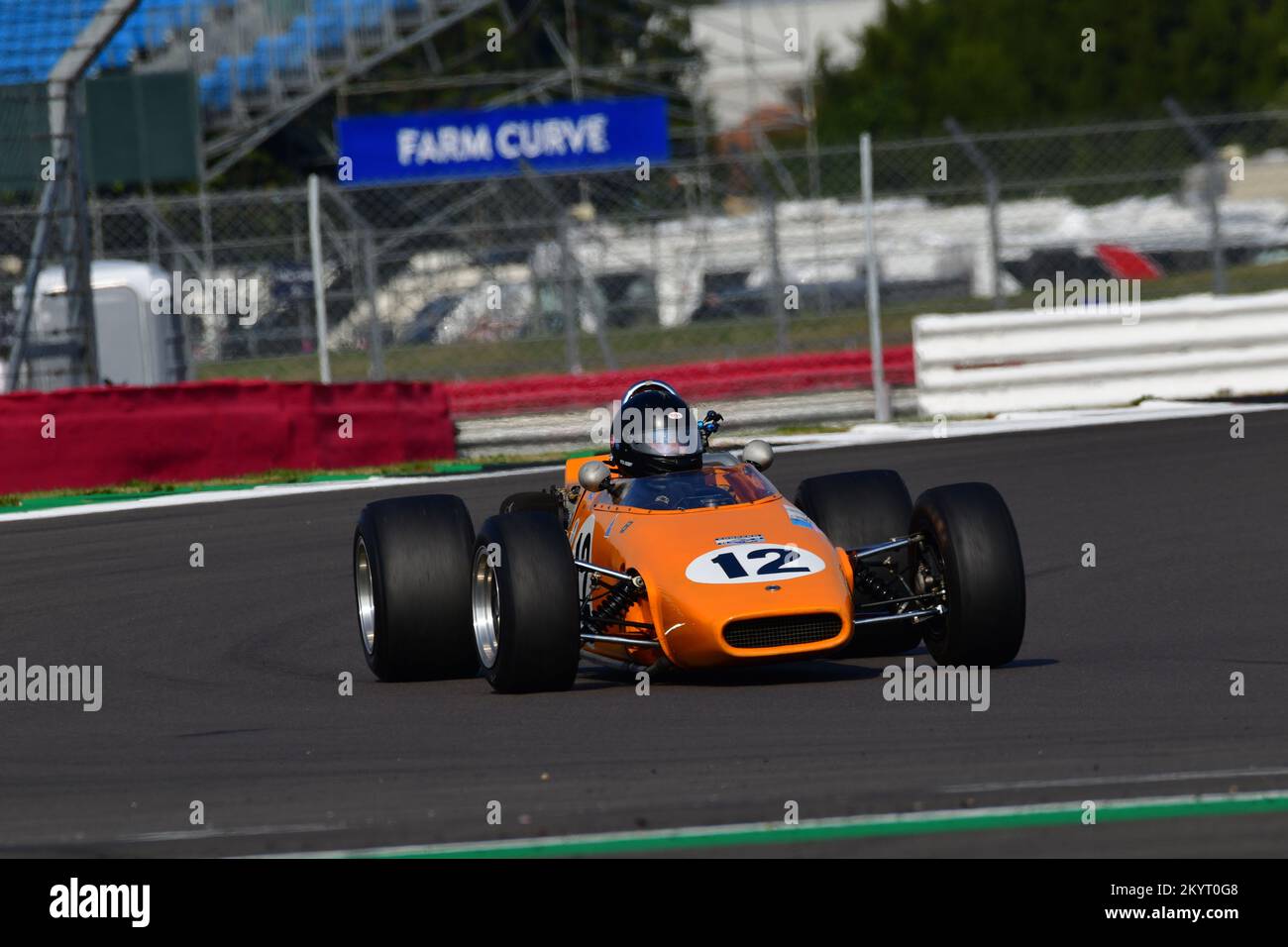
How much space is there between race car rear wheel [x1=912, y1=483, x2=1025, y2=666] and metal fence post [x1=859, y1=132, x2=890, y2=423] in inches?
413

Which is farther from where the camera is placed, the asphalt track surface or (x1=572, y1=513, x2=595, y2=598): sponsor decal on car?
(x1=572, y1=513, x2=595, y2=598): sponsor decal on car

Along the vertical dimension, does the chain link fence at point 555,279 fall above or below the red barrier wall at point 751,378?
above

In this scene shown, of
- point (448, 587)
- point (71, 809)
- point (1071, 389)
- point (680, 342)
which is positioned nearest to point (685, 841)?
point (71, 809)

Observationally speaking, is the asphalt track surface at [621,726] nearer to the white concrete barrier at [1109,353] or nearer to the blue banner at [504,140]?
the white concrete barrier at [1109,353]

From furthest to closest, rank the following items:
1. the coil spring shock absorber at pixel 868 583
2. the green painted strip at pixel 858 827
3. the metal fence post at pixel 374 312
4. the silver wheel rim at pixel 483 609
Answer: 1. the metal fence post at pixel 374 312
2. the coil spring shock absorber at pixel 868 583
3. the silver wheel rim at pixel 483 609
4. the green painted strip at pixel 858 827

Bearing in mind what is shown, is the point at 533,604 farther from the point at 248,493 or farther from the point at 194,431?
the point at 194,431

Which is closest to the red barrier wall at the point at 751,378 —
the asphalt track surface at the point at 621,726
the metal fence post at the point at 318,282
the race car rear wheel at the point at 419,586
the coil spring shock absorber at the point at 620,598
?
the metal fence post at the point at 318,282

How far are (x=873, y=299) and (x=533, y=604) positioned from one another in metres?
11.3

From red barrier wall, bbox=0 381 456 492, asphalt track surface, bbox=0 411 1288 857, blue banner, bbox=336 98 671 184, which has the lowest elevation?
asphalt track surface, bbox=0 411 1288 857

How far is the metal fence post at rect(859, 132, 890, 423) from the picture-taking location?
61.8 ft

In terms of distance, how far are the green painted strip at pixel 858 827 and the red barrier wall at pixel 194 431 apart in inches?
434

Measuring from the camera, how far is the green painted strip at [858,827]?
568cm

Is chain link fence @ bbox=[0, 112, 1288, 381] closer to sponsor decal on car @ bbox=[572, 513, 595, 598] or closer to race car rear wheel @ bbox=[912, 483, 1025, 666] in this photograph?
sponsor decal on car @ bbox=[572, 513, 595, 598]

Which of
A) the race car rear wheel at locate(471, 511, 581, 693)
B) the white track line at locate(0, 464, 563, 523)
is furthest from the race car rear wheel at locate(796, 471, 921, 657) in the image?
the white track line at locate(0, 464, 563, 523)
